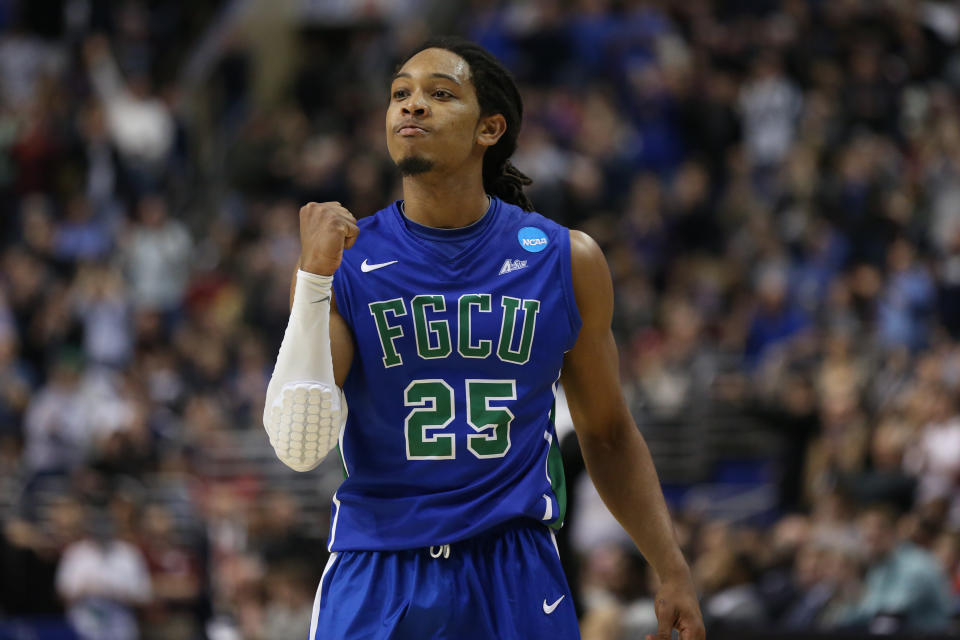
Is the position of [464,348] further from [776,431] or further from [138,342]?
[138,342]

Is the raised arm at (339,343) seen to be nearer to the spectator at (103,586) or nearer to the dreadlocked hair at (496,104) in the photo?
the dreadlocked hair at (496,104)

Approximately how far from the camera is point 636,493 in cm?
426

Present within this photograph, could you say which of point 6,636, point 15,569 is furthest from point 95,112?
point 6,636

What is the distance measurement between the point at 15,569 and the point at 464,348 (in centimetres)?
881

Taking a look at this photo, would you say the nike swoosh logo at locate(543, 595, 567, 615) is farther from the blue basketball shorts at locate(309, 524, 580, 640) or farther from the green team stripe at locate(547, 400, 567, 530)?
the green team stripe at locate(547, 400, 567, 530)

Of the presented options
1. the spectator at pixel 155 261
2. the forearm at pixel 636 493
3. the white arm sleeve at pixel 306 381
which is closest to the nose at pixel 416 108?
the white arm sleeve at pixel 306 381

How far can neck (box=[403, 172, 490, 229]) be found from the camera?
417 centimetres

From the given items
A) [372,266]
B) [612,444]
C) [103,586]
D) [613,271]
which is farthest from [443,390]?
[613,271]

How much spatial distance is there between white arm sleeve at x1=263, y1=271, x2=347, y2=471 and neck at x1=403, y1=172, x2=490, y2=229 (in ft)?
1.74

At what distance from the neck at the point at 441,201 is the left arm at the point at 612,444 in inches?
12.1

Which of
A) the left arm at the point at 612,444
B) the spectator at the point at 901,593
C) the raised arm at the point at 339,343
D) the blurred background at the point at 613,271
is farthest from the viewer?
the blurred background at the point at 613,271

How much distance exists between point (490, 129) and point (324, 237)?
753 mm

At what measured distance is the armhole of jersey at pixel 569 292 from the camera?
162 inches

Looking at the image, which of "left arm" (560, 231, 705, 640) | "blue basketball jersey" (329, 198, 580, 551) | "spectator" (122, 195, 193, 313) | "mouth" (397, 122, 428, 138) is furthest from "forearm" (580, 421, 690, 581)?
"spectator" (122, 195, 193, 313)
